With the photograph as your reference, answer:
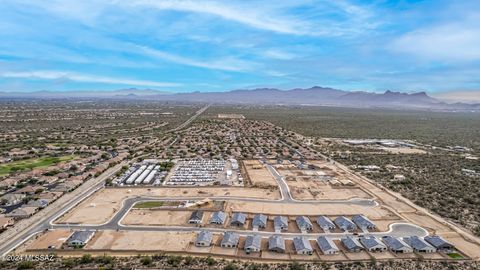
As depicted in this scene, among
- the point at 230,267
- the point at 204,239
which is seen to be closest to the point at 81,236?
the point at 204,239

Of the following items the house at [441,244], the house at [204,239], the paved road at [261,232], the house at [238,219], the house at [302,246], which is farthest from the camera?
the house at [238,219]

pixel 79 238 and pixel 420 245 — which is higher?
pixel 420 245

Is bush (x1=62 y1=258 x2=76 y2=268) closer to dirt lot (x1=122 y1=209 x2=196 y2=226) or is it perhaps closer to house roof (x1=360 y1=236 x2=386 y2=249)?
dirt lot (x1=122 y1=209 x2=196 y2=226)

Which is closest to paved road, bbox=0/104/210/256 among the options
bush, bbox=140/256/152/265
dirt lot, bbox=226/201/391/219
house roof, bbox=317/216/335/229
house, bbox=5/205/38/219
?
house, bbox=5/205/38/219

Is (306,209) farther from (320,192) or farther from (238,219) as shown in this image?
(238,219)

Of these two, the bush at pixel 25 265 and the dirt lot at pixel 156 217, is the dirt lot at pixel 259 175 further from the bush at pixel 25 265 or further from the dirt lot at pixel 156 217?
the bush at pixel 25 265

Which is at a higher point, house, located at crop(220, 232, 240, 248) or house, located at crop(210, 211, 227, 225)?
house, located at crop(210, 211, 227, 225)

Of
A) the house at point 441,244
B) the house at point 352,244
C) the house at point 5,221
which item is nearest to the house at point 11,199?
the house at point 5,221
